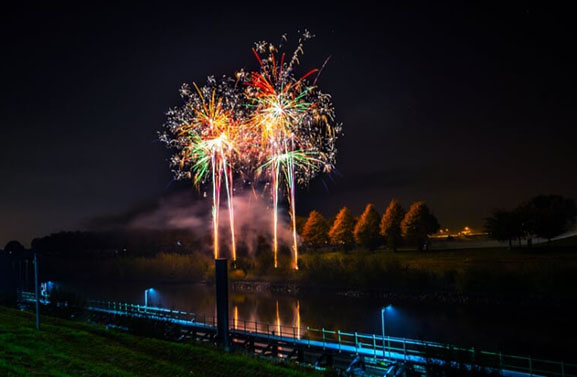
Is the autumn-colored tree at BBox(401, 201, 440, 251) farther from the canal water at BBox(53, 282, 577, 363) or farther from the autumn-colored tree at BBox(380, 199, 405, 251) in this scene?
the canal water at BBox(53, 282, 577, 363)

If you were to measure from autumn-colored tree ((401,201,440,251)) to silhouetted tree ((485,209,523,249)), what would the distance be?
30.0 ft

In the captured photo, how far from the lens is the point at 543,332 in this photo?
40.9m

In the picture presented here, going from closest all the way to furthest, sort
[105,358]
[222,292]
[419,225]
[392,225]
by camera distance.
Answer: [105,358] → [222,292] → [419,225] → [392,225]

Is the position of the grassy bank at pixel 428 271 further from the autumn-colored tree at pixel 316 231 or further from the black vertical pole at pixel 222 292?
the black vertical pole at pixel 222 292

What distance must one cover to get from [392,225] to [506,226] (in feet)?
57.4

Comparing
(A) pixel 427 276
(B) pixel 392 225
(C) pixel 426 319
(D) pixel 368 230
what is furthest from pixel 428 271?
(D) pixel 368 230

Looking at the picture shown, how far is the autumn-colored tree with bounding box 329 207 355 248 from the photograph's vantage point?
90062 mm

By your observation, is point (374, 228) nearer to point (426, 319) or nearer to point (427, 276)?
point (427, 276)

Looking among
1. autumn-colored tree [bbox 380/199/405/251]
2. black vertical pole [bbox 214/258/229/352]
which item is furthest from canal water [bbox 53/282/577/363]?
autumn-colored tree [bbox 380/199/405/251]

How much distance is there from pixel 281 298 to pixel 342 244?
24021 mm

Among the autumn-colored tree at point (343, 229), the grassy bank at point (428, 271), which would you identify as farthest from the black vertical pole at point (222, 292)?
the autumn-colored tree at point (343, 229)

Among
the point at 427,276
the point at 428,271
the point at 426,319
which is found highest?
the point at 428,271

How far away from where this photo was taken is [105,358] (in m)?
19.8

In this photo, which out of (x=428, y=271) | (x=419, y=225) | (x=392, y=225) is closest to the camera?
(x=428, y=271)
